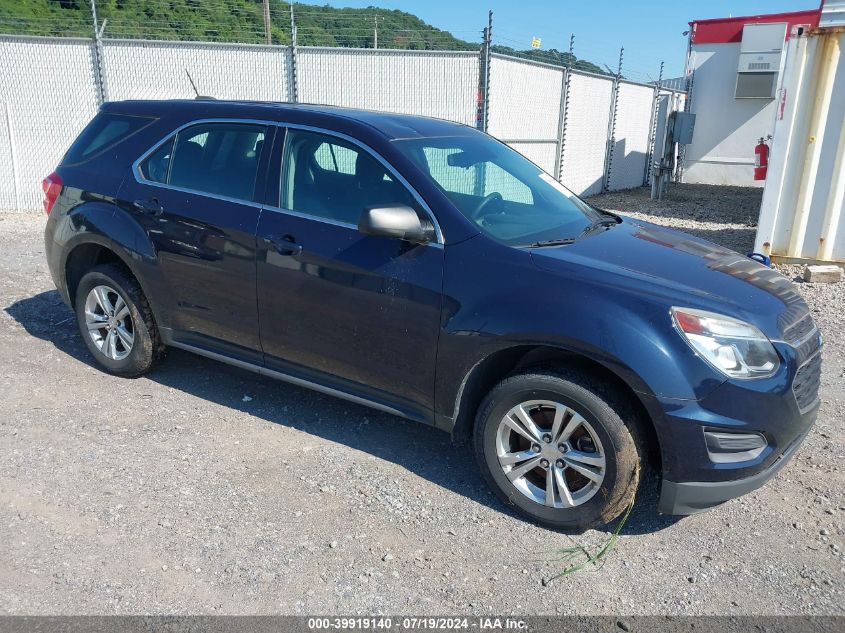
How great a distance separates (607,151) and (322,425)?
1355 cm

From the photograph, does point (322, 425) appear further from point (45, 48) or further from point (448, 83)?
point (45, 48)

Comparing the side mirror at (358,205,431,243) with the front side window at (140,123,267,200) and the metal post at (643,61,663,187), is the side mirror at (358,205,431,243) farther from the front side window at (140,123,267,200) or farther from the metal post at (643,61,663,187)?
the metal post at (643,61,663,187)

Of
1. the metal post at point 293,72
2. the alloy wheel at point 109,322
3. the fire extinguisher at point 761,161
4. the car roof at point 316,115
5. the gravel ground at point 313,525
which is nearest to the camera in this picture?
the gravel ground at point 313,525

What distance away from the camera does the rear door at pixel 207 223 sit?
3979 millimetres

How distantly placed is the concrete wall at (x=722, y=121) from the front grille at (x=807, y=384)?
1608 cm

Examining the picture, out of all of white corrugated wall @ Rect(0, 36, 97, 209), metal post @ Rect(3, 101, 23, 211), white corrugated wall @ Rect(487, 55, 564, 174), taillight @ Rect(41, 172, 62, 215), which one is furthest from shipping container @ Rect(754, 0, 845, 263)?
metal post @ Rect(3, 101, 23, 211)

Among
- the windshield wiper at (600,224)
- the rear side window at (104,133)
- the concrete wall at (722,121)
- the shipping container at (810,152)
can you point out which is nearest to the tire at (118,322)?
the rear side window at (104,133)

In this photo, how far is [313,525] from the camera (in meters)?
3.27

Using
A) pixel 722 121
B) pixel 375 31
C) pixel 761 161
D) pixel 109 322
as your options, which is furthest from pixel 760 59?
pixel 109 322

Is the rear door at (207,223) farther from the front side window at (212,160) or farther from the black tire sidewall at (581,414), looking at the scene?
the black tire sidewall at (581,414)

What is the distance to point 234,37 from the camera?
21266 mm

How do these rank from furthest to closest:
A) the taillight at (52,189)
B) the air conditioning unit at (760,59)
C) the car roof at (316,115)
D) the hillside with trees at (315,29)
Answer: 1. the air conditioning unit at (760,59)
2. the hillside with trees at (315,29)
3. the taillight at (52,189)
4. the car roof at (316,115)

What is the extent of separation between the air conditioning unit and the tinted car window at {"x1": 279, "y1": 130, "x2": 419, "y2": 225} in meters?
16.0

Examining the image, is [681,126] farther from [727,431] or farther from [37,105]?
[727,431]
